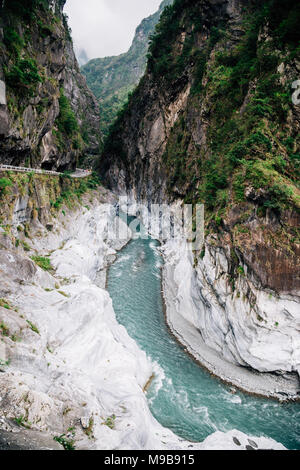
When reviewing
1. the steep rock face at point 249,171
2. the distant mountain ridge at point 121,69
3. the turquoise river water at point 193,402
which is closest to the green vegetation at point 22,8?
the steep rock face at point 249,171

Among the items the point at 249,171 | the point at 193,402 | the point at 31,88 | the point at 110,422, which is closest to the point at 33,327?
the point at 110,422

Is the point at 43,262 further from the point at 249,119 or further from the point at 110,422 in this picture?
the point at 249,119

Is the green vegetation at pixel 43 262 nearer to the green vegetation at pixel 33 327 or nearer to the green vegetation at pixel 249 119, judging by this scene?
the green vegetation at pixel 33 327

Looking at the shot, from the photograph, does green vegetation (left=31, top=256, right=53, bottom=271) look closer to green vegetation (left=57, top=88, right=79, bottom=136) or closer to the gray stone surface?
the gray stone surface

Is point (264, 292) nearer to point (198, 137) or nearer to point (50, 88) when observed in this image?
point (198, 137)

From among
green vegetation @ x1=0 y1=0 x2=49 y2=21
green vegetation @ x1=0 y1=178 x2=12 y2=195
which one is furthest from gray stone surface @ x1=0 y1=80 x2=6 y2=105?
green vegetation @ x1=0 y1=0 x2=49 y2=21
